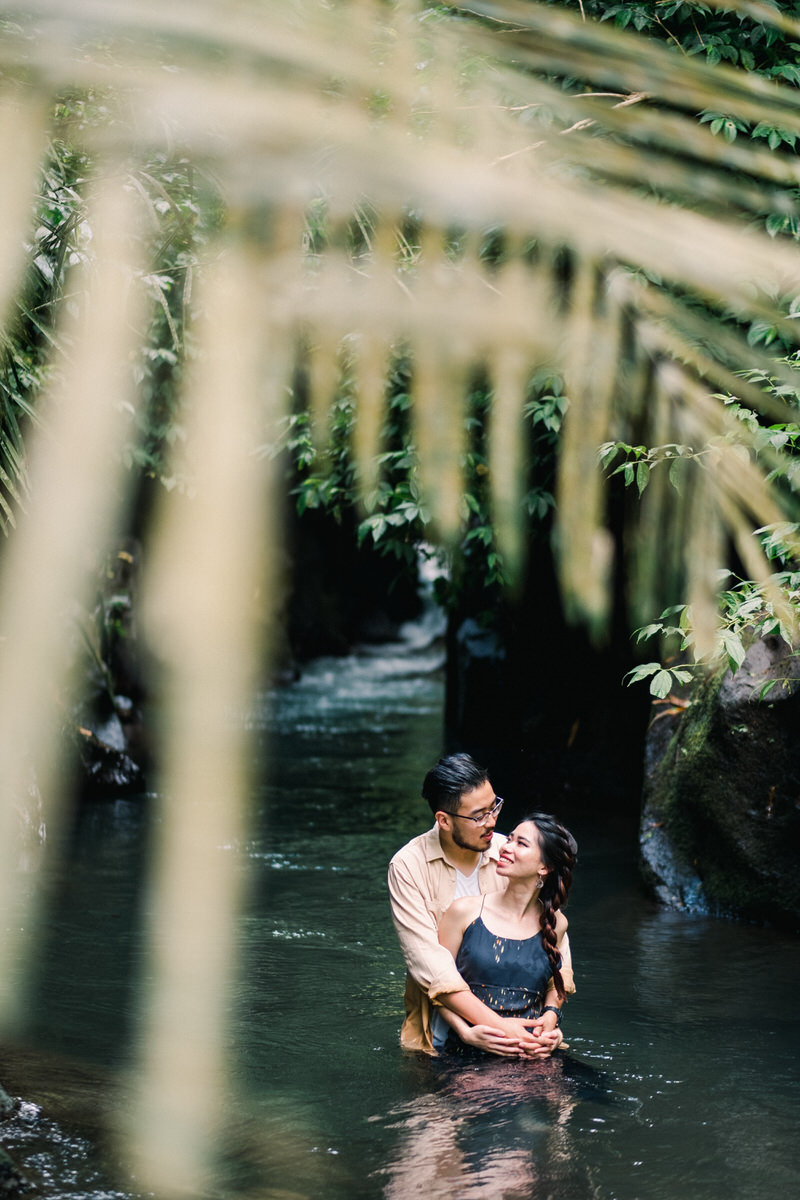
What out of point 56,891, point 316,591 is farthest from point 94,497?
point 316,591

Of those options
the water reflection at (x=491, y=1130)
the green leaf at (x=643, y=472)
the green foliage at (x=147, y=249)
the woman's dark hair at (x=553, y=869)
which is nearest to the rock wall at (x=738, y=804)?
the woman's dark hair at (x=553, y=869)

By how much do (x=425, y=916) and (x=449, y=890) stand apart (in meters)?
0.22

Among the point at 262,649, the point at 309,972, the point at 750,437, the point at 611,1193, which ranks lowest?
the point at 309,972

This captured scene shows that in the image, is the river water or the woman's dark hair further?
the woman's dark hair

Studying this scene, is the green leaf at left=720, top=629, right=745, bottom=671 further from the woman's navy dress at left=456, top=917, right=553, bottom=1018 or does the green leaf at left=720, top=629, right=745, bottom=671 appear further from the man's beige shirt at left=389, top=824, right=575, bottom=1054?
the woman's navy dress at left=456, top=917, right=553, bottom=1018

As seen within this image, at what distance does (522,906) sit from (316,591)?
696 inches

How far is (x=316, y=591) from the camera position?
2178 centimetres

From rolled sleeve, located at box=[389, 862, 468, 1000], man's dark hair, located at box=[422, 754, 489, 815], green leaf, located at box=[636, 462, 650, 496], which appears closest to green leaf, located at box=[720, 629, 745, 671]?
man's dark hair, located at box=[422, 754, 489, 815]

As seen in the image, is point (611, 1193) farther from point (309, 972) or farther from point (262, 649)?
point (262, 649)

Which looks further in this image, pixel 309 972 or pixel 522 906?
pixel 309 972

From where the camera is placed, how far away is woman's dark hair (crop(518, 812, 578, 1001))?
4137 millimetres

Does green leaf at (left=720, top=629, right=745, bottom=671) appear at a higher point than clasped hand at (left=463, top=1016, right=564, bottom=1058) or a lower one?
higher

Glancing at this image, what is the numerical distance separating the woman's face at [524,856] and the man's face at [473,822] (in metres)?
0.09

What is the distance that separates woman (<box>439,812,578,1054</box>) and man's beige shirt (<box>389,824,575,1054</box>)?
77 mm
